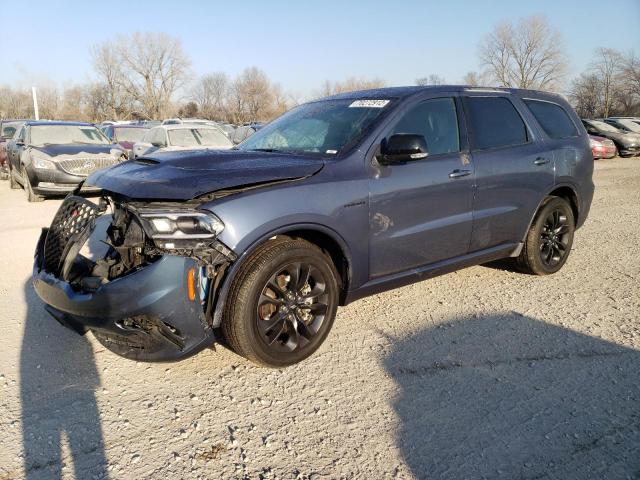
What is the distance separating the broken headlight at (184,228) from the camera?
2.90 metres

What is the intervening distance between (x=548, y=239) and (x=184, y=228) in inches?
150

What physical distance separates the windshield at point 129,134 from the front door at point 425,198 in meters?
14.6

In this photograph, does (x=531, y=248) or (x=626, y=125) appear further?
(x=626, y=125)

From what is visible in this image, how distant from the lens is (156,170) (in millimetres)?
3268

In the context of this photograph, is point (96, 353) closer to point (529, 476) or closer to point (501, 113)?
point (529, 476)

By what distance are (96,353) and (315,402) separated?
1.63m

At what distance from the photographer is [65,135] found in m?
11.1

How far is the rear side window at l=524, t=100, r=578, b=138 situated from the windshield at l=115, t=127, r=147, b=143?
14.3 meters

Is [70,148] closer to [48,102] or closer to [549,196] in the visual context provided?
[549,196]

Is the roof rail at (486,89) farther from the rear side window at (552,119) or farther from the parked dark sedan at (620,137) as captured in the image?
the parked dark sedan at (620,137)

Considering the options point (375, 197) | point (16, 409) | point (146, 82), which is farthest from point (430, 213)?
point (146, 82)

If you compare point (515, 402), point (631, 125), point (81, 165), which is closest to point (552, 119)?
point (515, 402)

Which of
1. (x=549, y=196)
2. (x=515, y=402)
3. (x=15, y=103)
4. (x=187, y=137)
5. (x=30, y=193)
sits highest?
(x=15, y=103)

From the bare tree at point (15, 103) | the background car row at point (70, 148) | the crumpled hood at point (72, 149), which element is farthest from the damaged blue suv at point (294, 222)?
the bare tree at point (15, 103)
